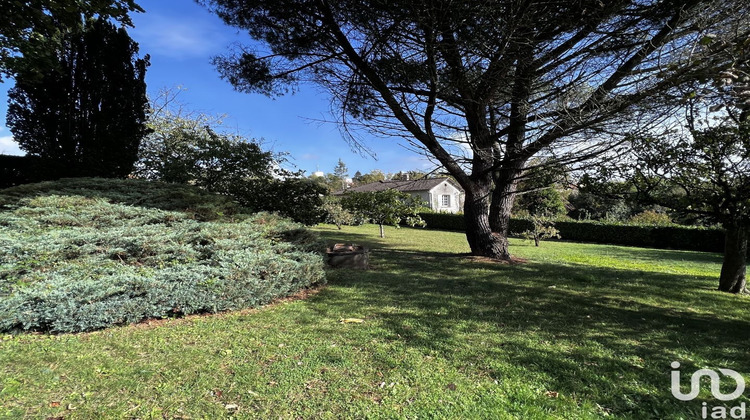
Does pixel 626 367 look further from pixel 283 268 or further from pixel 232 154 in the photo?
pixel 232 154

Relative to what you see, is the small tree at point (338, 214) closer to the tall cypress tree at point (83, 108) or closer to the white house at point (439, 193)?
the tall cypress tree at point (83, 108)

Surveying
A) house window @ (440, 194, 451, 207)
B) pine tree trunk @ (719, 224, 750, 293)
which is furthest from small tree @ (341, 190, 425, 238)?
house window @ (440, 194, 451, 207)

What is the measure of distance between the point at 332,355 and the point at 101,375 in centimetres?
174

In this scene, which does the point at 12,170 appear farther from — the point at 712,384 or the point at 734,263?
the point at 734,263

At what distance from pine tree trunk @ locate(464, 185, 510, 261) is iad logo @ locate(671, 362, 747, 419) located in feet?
17.8

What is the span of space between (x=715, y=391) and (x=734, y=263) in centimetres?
532

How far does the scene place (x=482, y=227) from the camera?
827cm

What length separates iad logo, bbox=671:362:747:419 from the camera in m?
2.19

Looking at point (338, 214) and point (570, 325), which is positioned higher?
point (338, 214)

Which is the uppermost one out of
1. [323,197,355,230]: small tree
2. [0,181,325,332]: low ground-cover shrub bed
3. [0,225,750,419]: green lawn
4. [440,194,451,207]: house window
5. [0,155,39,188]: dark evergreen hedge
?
[440,194,451,207]: house window

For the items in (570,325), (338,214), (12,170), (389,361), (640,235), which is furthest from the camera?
(640,235)

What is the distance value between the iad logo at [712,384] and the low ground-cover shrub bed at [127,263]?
4.14m

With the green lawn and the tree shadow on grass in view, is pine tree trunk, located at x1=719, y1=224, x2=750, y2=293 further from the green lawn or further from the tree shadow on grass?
the green lawn

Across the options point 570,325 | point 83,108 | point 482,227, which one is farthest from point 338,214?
point 570,325
